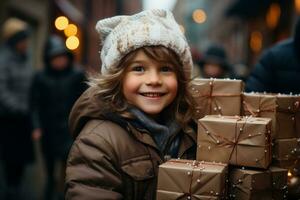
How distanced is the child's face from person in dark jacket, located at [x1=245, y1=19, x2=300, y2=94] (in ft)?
5.55

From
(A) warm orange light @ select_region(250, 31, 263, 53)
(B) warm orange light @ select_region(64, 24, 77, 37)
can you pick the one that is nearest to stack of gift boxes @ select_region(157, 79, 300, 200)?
(B) warm orange light @ select_region(64, 24, 77, 37)

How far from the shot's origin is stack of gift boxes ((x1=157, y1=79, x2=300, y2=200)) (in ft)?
8.35

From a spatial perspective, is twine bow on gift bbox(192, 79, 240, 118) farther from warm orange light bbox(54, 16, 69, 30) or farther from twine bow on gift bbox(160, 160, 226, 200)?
warm orange light bbox(54, 16, 69, 30)

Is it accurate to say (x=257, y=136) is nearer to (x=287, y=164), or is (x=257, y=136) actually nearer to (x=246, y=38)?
(x=287, y=164)

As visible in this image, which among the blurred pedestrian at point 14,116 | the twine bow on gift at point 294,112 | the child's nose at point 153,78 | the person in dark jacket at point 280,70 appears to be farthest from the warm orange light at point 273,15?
the child's nose at point 153,78

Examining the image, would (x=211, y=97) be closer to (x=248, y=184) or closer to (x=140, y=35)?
(x=140, y=35)

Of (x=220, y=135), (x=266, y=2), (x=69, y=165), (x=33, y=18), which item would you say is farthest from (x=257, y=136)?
(x=266, y=2)

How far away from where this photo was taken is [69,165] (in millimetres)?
2758

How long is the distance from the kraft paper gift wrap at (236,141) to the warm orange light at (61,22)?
47.8 ft

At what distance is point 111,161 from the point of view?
8.89 ft

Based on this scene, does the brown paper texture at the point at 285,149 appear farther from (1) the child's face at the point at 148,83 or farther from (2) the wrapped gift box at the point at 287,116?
(1) the child's face at the point at 148,83

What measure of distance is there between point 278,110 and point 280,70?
62.2 inches

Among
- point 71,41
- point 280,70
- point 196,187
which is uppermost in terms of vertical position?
point 71,41

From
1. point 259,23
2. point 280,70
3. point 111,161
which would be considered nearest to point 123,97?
point 111,161
